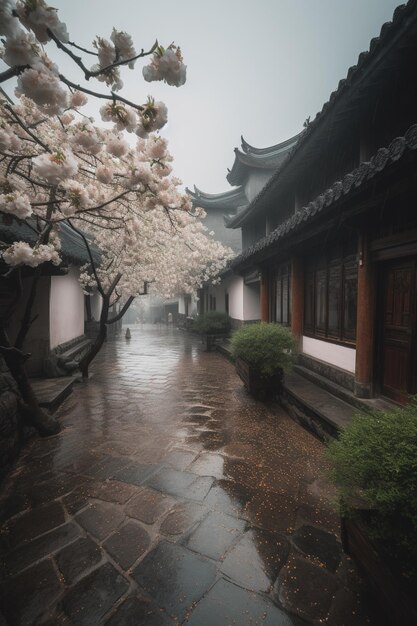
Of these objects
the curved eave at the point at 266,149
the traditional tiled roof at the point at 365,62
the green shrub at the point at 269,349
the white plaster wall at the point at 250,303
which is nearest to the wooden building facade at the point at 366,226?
the traditional tiled roof at the point at 365,62

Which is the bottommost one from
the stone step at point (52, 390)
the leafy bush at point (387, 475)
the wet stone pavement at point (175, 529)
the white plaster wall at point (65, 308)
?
the wet stone pavement at point (175, 529)

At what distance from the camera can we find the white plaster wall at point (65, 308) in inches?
348

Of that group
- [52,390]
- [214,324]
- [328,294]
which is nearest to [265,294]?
[328,294]

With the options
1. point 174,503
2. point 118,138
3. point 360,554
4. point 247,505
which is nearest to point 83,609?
point 174,503

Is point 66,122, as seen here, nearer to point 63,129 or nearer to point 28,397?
point 63,129

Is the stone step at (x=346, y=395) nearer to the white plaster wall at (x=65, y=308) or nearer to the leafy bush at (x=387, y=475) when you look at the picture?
the leafy bush at (x=387, y=475)

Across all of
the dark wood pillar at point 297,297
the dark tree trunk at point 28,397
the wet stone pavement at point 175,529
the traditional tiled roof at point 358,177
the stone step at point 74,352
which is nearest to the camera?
the wet stone pavement at point 175,529

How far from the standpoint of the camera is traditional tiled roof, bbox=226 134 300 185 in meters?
16.5

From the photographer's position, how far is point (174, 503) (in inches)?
131

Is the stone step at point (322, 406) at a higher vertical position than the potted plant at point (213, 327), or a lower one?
lower

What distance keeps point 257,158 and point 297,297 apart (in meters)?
12.6

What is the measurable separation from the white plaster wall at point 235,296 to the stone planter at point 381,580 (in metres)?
11.8

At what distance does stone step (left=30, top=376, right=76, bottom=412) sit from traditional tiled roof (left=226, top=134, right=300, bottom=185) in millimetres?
14708

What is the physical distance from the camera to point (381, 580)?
1.91m
